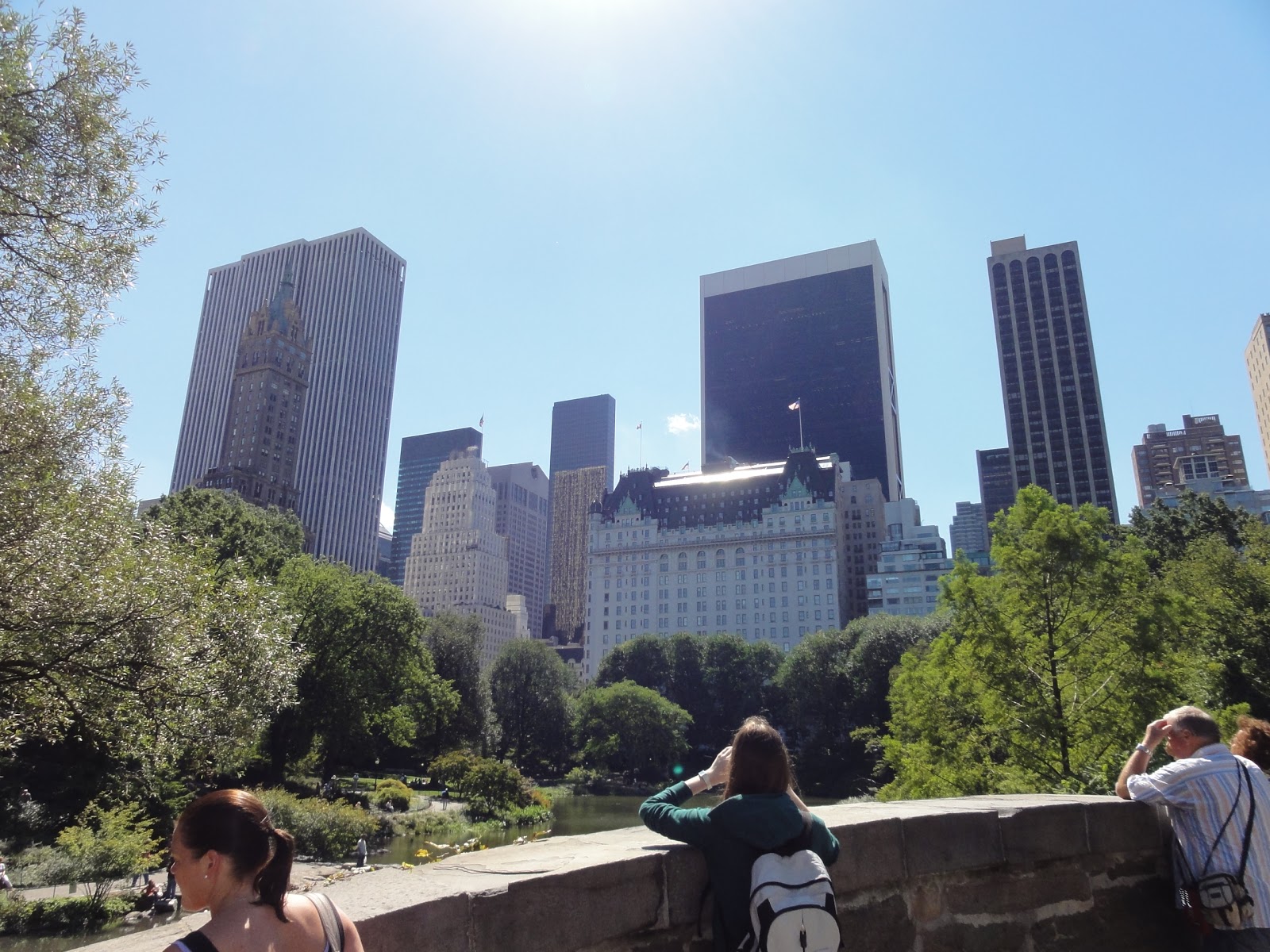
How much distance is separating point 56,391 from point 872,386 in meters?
153

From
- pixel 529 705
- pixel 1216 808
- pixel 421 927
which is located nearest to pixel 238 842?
pixel 421 927

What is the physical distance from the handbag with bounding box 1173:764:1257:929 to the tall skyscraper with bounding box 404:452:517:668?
533 feet

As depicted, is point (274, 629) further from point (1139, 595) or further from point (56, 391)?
point (1139, 595)

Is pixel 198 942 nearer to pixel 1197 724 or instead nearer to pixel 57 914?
pixel 1197 724

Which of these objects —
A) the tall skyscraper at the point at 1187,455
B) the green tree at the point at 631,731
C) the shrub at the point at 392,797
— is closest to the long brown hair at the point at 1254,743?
the shrub at the point at 392,797

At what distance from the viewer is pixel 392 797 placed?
40719mm

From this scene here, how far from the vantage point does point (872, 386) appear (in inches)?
6043

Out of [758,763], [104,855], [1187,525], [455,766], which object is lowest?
[104,855]

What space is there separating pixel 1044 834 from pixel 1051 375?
144947 mm

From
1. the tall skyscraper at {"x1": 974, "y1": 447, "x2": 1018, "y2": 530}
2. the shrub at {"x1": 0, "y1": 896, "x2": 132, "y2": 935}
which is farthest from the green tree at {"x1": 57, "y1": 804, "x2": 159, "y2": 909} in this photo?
the tall skyscraper at {"x1": 974, "y1": 447, "x2": 1018, "y2": 530}

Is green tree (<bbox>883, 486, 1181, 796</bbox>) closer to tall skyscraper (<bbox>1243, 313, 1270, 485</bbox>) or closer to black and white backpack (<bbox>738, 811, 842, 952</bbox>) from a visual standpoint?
black and white backpack (<bbox>738, 811, 842, 952</bbox>)

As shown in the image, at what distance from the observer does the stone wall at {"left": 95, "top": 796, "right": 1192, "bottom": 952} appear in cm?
265

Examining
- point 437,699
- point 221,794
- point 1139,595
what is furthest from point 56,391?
point 437,699

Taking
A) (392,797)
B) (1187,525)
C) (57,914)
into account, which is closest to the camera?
(57,914)
